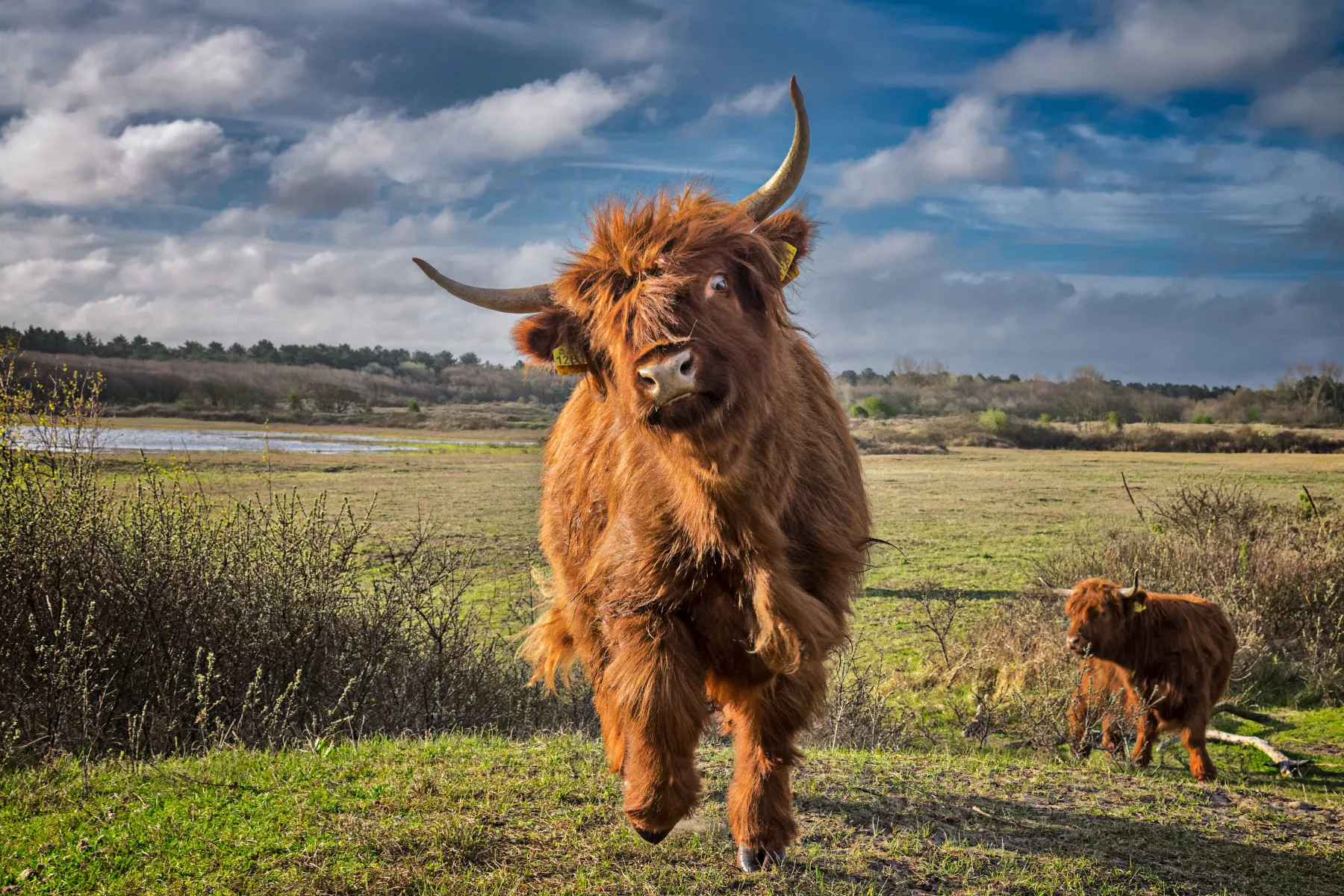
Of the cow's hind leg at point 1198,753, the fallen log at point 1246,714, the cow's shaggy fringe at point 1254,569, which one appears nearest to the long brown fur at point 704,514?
the cow's hind leg at point 1198,753

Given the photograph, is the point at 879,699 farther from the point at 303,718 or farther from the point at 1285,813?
the point at 303,718

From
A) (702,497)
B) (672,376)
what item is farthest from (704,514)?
(672,376)

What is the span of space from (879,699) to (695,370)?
759 centimetres

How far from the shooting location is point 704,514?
3.61 metres

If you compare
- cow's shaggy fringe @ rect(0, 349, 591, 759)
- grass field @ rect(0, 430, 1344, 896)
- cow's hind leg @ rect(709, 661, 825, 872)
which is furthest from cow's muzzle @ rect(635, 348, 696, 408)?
cow's shaggy fringe @ rect(0, 349, 591, 759)

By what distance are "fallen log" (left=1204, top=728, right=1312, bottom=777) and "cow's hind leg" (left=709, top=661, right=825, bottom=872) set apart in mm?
6040

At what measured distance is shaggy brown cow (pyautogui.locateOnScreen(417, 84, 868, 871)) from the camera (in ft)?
10.6

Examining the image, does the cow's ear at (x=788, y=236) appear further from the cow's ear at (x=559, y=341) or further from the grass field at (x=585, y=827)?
the grass field at (x=585, y=827)

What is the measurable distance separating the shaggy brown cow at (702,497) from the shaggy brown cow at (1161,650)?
203 inches

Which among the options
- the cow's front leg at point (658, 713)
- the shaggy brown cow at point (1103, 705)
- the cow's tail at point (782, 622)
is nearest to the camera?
the cow's tail at point (782, 622)

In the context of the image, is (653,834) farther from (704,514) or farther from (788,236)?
(788,236)

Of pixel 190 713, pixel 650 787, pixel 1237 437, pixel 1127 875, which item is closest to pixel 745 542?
pixel 650 787

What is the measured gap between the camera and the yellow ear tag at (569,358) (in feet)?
12.4

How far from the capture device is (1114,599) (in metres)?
8.45
